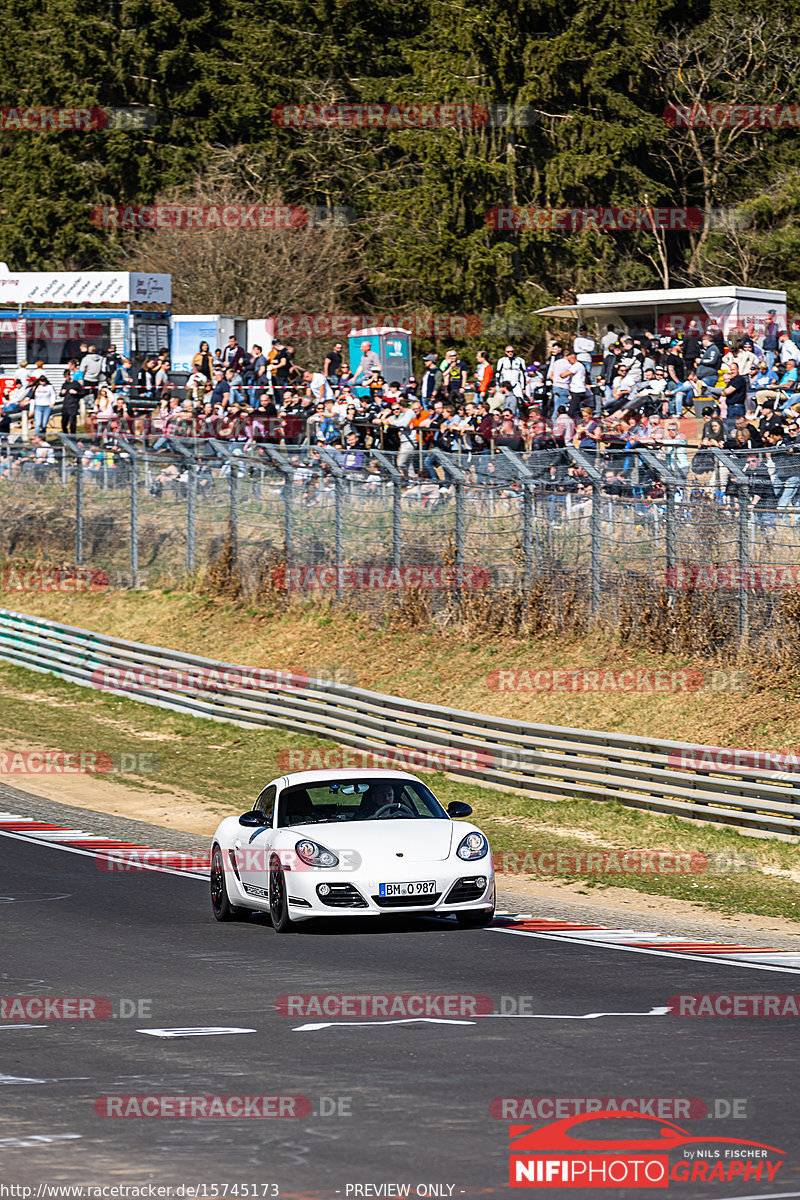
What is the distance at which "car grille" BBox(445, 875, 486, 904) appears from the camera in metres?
13.3

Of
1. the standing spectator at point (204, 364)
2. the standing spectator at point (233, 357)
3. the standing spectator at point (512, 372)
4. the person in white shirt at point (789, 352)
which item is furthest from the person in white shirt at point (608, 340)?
the standing spectator at point (204, 364)

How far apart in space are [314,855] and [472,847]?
1205 mm

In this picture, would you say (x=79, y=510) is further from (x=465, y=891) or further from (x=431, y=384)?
(x=465, y=891)

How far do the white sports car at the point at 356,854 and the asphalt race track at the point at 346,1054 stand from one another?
30 centimetres

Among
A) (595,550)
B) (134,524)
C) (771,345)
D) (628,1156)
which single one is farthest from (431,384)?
(628,1156)

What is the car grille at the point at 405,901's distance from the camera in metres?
13.1

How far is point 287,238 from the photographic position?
58.7 meters

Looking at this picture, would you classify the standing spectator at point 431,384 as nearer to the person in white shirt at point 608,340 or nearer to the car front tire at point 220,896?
the person in white shirt at point 608,340

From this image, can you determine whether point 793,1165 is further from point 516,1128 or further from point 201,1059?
point 201,1059

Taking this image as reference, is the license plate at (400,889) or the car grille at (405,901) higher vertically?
the license plate at (400,889)

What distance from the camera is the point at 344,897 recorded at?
43.2 feet

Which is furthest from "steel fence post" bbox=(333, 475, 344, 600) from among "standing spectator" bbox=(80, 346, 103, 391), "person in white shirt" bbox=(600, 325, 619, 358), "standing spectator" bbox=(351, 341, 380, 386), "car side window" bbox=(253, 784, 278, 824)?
"car side window" bbox=(253, 784, 278, 824)

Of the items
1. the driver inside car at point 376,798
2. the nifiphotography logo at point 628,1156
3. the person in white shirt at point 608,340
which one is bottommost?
the driver inside car at point 376,798

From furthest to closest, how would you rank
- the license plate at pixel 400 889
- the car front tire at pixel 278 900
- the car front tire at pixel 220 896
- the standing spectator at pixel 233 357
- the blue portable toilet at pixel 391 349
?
the blue portable toilet at pixel 391 349 → the standing spectator at pixel 233 357 → the car front tire at pixel 220 896 → the car front tire at pixel 278 900 → the license plate at pixel 400 889
